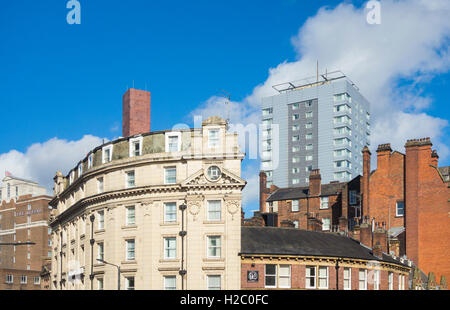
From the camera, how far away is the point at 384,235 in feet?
228

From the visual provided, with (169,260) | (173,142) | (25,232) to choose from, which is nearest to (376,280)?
(169,260)

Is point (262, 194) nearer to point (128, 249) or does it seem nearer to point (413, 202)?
point (413, 202)

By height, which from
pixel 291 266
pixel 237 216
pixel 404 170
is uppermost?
pixel 404 170

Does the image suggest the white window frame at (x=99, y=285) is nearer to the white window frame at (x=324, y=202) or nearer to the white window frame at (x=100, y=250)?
the white window frame at (x=100, y=250)

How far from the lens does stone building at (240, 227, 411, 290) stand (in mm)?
55750

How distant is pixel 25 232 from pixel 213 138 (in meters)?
108

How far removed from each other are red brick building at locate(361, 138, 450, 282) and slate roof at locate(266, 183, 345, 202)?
8.78 metres

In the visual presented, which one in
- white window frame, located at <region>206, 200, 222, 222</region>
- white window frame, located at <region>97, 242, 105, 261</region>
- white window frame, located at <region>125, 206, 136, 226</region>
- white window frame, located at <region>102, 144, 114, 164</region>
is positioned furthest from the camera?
white window frame, located at <region>102, 144, 114, 164</region>

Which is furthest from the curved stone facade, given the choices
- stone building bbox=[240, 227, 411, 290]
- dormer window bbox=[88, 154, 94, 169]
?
dormer window bbox=[88, 154, 94, 169]

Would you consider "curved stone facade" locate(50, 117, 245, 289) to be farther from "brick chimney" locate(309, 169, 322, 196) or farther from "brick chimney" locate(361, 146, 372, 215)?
"brick chimney" locate(309, 169, 322, 196)

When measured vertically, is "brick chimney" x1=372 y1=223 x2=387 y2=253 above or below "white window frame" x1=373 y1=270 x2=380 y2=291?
above

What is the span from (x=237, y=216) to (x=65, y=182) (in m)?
31.1

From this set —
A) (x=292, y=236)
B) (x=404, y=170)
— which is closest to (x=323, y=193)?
(x=404, y=170)
